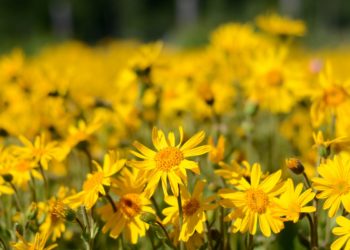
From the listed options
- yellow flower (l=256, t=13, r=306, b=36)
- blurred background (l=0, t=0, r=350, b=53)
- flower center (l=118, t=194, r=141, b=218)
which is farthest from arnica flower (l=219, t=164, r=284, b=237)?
blurred background (l=0, t=0, r=350, b=53)

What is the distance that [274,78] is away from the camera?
88.4 inches

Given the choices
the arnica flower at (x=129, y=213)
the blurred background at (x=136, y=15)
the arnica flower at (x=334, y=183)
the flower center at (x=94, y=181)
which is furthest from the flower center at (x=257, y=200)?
the blurred background at (x=136, y=15)

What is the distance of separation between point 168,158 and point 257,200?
22cm

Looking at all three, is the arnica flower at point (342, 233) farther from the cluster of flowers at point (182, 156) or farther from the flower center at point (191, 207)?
the flower center at point (191, 207)

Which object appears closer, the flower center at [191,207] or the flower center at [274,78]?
the flower center at [191,207]

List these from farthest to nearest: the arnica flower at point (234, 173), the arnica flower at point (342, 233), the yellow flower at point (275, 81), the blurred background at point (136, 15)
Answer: the blurred background at point (136, 15), the yellow flower at point (275, 81), the arnica flower at point (234, 173), the arnica flower at point (342, 233)

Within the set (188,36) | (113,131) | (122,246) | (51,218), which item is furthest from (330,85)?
(188,36)

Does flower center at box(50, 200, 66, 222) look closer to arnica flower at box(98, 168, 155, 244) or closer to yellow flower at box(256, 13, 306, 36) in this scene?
arnica flower at box(98, 168, 155, 244)

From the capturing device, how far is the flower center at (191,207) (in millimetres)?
1220

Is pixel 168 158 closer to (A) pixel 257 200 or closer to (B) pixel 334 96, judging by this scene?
(A) pixel 257 200

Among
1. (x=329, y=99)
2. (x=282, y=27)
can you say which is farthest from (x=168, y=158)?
(x=282, y=27)

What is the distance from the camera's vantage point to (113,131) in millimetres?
2461

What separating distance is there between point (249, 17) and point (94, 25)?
411 inches

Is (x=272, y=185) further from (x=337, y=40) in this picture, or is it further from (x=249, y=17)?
(x=249, y=17)
